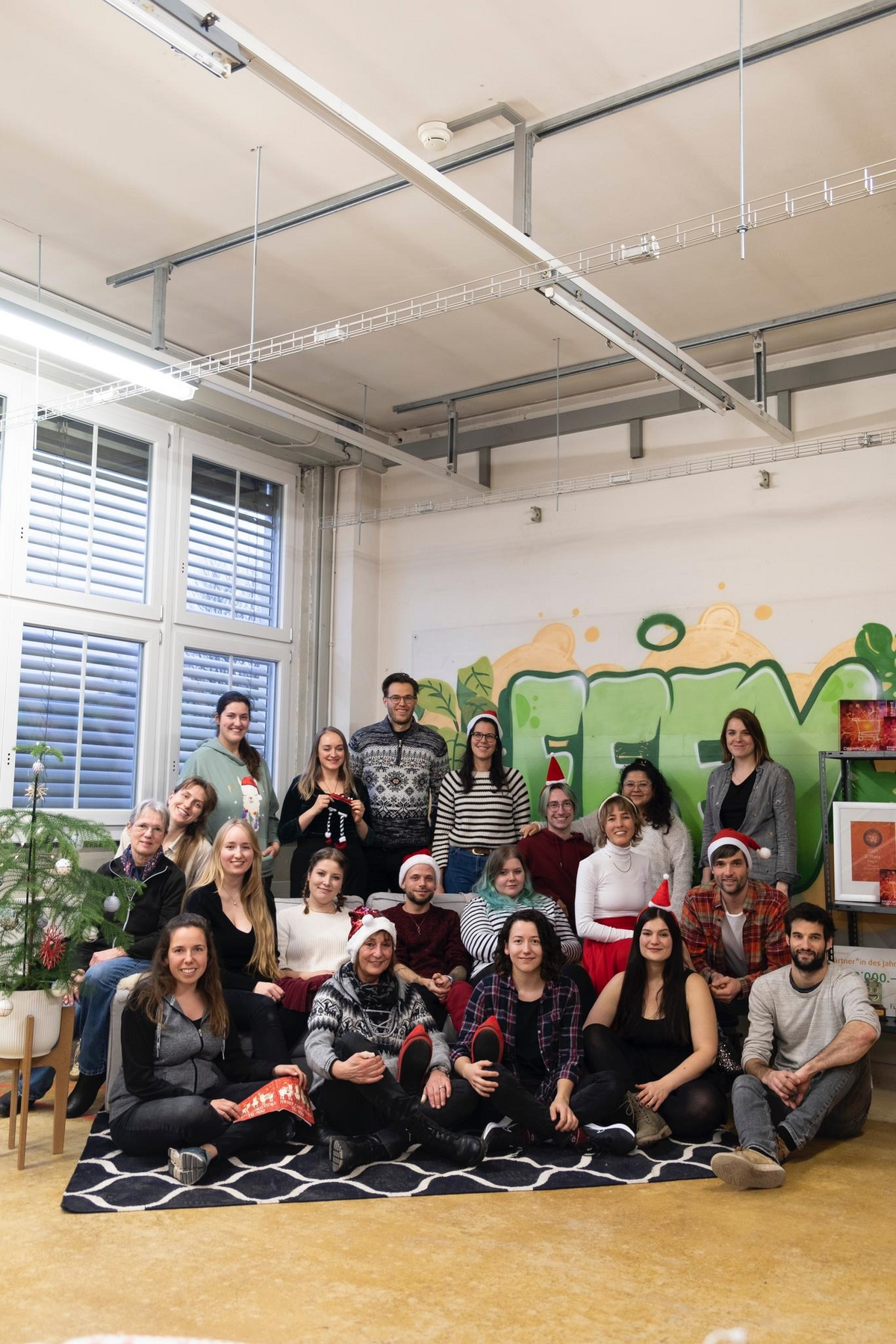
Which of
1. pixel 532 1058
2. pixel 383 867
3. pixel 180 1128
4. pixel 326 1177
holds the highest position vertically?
pixel 383 867

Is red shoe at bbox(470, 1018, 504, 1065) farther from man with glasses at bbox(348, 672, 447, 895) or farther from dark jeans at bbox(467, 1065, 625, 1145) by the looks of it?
man with glasses at bbox(348, 672, 447, 895)

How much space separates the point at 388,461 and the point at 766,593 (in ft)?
8.37

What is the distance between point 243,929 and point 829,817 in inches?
109

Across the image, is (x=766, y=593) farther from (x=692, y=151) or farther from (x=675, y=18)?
(x=675, y=18)

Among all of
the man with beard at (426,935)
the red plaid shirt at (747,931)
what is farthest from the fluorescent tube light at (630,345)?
the man with beard at (426,935)

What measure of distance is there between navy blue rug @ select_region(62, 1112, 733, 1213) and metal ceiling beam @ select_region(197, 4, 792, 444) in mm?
2831

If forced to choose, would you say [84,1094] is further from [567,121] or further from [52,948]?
[567,121]

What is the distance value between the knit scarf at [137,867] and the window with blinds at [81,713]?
0.86 m

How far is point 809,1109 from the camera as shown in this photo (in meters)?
3.76

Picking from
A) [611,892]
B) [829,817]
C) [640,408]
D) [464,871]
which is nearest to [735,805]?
[829,817]

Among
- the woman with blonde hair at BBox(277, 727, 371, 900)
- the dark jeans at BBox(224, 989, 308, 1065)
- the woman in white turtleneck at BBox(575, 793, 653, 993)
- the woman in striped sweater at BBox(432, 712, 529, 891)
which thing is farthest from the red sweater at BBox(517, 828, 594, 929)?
the dark jeans at BBox(224, 989, 308, 1065)

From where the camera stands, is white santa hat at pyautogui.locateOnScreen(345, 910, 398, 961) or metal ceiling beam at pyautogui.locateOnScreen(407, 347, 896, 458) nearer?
white santa hat at pyautogui.locateOnScreen(345, 910, 398, 961)

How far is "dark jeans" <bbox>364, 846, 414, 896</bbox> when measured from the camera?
220 inches

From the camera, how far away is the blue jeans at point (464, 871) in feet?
17.7
